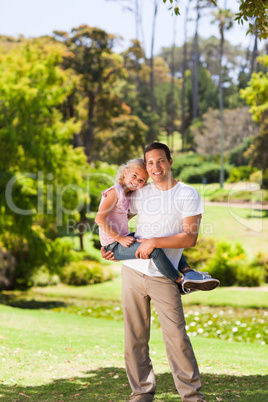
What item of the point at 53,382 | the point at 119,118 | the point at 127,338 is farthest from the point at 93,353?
the point at 119,118

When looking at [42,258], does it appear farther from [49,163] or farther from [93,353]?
[93,353]

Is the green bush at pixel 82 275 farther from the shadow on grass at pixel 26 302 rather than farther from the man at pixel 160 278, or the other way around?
the man at pixel 160 278

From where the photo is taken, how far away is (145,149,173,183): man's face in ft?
10.7

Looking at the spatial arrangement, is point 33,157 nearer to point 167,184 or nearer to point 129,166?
point 129,166

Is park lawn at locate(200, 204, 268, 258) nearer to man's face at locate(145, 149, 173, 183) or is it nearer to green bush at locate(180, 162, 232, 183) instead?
green bush at locate(180, 162, 232, 183)

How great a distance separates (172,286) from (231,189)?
27.2 meters

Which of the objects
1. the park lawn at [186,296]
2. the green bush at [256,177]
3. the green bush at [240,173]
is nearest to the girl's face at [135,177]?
the park lawn at [186,296]

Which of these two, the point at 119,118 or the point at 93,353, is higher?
the point at 119,118

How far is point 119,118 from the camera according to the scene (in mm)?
28734

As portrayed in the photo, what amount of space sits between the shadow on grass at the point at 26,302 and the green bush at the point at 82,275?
8.46 feet

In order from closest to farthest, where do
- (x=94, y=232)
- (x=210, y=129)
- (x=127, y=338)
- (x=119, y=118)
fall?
(x=127, y=338), (x=94, y=232), (x=119, y=118), (x=210, y=129)

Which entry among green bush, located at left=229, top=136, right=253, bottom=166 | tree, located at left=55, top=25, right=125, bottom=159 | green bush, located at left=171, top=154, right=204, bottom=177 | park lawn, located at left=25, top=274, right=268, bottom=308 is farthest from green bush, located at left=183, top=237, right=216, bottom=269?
green bush, located at left=229, top=136, right=253, bottom=166

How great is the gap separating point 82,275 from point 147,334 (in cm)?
1434

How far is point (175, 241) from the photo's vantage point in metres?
3.09
